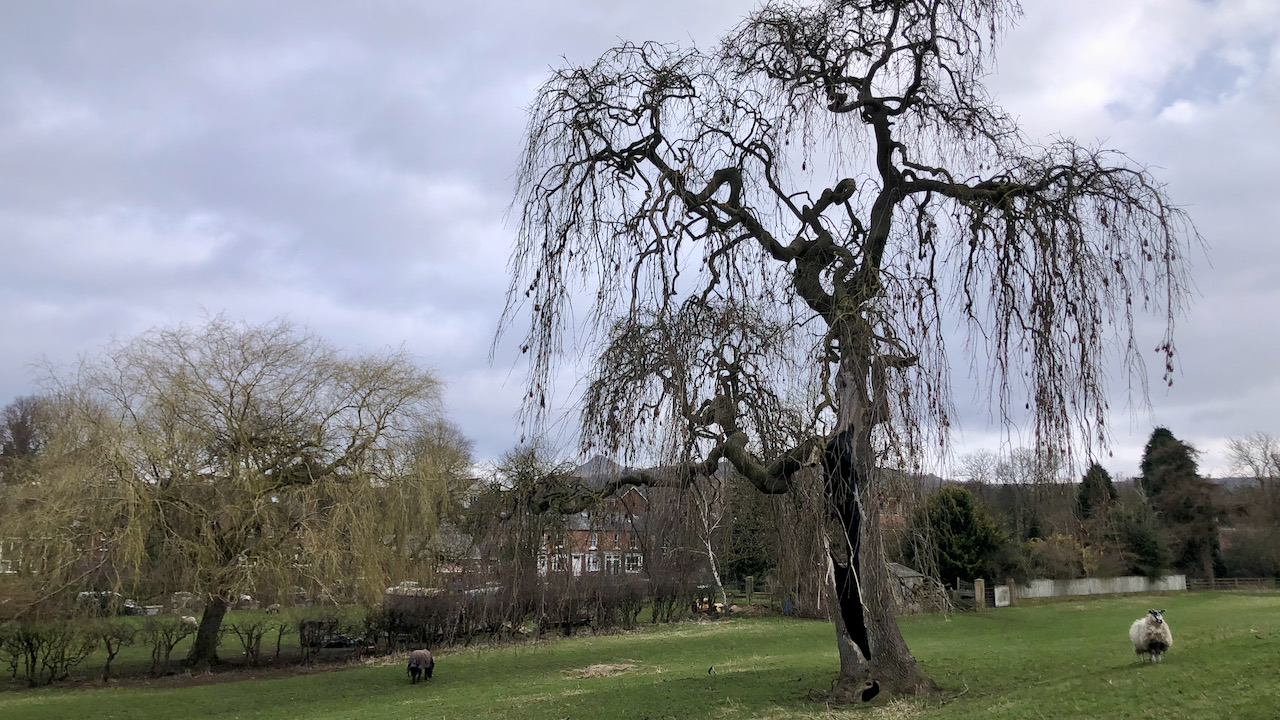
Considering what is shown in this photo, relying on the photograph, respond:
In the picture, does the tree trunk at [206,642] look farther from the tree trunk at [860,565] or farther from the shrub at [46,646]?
the tree trunk at [860,565]

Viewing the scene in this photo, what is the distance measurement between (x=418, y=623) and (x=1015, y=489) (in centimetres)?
2014

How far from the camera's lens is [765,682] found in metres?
11.2

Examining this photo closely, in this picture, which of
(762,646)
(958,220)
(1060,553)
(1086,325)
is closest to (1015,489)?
(1086,325)

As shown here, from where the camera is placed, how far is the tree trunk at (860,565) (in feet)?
22.5

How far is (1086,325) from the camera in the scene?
18.0 ft

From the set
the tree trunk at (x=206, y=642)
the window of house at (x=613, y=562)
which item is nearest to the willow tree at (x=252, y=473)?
the tree trunk at (x=206, y=642)

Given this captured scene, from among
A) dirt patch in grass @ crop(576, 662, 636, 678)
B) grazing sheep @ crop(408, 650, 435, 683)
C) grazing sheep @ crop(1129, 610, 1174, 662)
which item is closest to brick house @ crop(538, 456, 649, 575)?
grazing sheep @ crop(1129, 610, 1174, 662)

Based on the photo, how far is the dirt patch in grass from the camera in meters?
15.4

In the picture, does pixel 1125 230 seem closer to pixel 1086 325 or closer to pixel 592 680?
pixel 1086 325

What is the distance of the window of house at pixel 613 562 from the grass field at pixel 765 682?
1886mm

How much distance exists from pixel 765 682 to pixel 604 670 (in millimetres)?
5711

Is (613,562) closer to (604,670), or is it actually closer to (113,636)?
(604,670)

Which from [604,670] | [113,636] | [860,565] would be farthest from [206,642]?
[860,565]

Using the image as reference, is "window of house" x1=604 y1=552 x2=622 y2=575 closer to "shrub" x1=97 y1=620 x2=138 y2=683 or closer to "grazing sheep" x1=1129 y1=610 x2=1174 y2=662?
"grazing sheep" x1=1129 y1=610 x2=1174 y2=662
